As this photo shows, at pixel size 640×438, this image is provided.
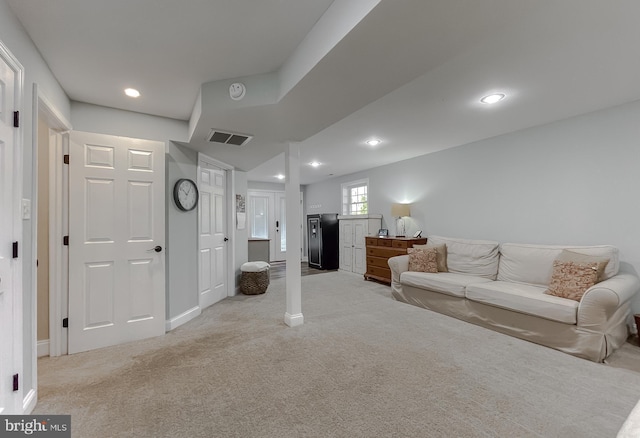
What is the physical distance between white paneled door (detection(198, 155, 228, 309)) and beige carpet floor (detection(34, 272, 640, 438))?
0.85m

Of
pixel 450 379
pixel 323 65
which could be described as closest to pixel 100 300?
pixel 323 65

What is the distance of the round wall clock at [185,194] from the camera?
320cm

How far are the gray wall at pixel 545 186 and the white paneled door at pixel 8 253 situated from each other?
4917 mm

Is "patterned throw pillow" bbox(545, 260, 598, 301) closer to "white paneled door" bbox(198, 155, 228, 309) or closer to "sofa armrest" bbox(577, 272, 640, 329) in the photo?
"sofa armrest" bbox(577, 272, 640, 329)

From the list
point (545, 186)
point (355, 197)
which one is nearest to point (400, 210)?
point (355, 197)

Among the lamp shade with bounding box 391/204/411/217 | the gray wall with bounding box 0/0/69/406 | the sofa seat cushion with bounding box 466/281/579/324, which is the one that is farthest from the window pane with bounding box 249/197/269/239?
the gray wall with bounding box 0/0/69/406

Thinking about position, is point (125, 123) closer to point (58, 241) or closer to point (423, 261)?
point (58, 241)

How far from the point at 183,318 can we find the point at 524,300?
12.1 feet

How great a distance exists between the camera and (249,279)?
176 inches

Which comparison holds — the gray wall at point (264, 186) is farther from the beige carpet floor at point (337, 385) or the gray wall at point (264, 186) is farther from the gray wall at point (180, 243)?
the beige carpet floor at point (337, 385)

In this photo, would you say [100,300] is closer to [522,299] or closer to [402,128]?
[402,128]

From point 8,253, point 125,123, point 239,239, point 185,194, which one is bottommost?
point 239,239

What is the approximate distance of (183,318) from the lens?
326cm

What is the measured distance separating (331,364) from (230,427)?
93 cm
